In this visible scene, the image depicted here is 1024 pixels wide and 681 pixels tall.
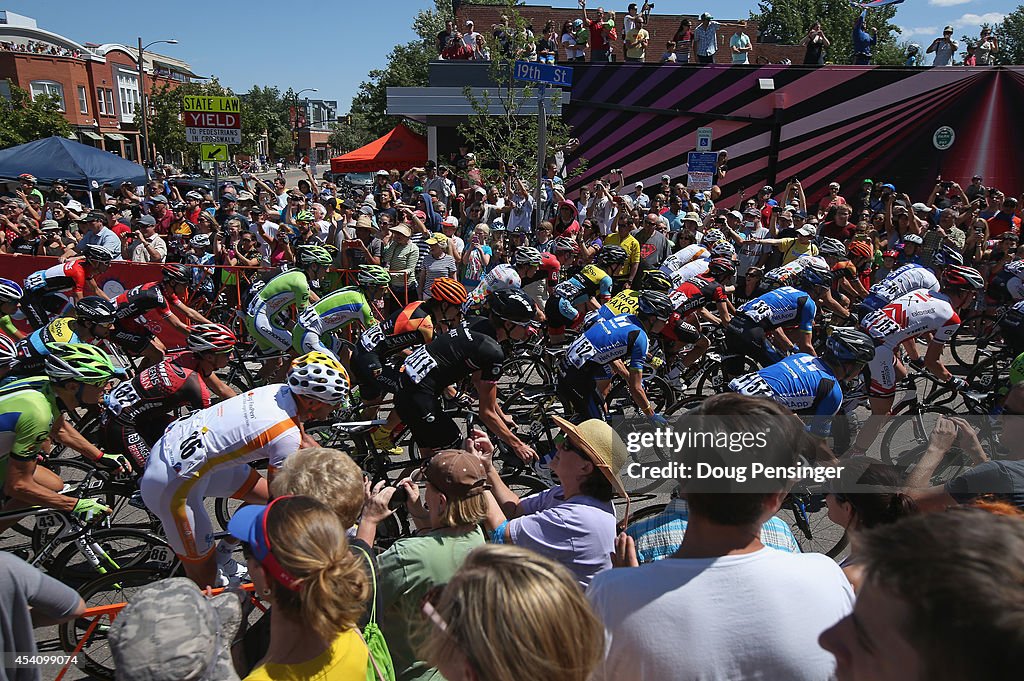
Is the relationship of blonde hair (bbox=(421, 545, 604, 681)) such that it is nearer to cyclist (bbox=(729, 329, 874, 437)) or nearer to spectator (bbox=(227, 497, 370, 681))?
spectator (bbox=(227, 497, 370, 681))

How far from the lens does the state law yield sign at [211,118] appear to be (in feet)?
46.3

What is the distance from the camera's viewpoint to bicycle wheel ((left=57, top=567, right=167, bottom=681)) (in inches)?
142

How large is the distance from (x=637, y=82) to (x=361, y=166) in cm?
962

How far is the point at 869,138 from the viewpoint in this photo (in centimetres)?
1759

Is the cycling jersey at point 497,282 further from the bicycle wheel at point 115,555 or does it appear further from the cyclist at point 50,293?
the cyclist at point 50,293

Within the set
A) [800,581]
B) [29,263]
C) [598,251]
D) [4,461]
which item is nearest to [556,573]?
[800,581]

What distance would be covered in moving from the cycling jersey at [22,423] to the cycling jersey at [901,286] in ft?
23.4

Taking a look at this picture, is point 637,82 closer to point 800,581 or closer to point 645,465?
point 645,465

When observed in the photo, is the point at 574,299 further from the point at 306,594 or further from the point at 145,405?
the point at 306,594

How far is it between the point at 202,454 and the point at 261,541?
1.66 metres

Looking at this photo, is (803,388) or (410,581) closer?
(410,581)

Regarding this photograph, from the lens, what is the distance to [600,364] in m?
5.87

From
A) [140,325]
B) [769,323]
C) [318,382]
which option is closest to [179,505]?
[318,382]

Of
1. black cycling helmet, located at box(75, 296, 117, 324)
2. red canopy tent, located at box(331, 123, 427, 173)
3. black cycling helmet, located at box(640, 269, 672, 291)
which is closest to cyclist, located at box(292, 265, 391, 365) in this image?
black cycling helmet, located at box(75, 296, 117, 324)
